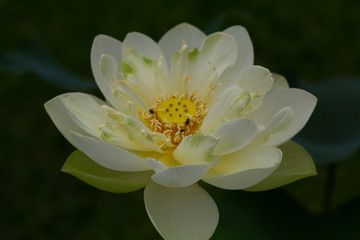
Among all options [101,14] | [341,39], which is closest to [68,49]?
[101,14]

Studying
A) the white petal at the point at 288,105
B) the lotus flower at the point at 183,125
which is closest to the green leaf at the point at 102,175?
the lotus flower at the point at 183,125

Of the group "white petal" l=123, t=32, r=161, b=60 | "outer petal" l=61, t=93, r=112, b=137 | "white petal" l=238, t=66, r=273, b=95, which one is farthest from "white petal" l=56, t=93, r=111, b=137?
"white petal" l=238, t=66, r=273, b=95

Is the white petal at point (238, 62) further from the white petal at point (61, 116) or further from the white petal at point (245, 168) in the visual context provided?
the white petal at point (61, 116)

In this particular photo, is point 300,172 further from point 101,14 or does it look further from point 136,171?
point 101,14

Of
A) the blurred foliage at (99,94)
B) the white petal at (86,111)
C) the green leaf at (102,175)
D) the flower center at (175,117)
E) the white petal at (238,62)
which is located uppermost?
the white petal at (238,62)

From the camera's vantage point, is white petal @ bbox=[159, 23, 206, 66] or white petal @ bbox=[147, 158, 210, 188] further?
white petal @ bbox=[159, 23, 206, 66]

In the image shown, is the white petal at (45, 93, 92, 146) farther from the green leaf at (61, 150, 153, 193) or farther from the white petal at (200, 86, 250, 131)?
Answer: the white petal at (200, 86, 250, 131)
